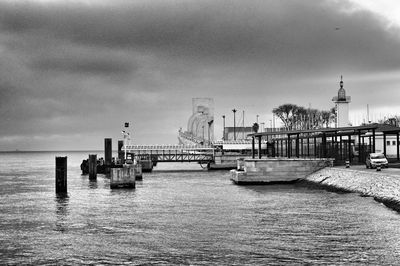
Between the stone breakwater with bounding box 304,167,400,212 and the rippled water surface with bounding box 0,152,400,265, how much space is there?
1.04 metres

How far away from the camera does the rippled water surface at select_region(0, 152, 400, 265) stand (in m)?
25.3

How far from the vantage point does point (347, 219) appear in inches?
1414

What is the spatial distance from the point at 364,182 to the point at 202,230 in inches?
961

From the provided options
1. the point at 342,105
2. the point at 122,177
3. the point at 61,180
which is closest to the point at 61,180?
the point at 61,180

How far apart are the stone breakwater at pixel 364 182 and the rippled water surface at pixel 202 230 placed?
40.9 inches

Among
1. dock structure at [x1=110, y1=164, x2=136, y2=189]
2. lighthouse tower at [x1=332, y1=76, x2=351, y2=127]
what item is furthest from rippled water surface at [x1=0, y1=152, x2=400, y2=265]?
lighthouse tower at [x1=332, y1=76, x2=351, y2=127]

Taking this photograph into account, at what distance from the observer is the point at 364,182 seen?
172 feet

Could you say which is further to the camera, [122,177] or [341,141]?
[341,141]

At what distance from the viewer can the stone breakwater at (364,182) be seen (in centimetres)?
4337

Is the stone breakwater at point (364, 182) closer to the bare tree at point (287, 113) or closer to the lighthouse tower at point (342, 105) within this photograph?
the lighthouse tower at point (342, 105)

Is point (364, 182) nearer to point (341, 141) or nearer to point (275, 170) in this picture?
point (275, 170)

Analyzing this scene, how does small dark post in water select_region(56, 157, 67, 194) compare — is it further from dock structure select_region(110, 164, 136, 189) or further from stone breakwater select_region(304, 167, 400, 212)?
stone breakwater select_region(304, 167, 400, 212)

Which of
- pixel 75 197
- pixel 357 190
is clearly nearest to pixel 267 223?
pixel 357 190

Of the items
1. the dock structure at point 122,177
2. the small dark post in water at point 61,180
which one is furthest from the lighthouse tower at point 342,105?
the small dark post in water at point 61,180
